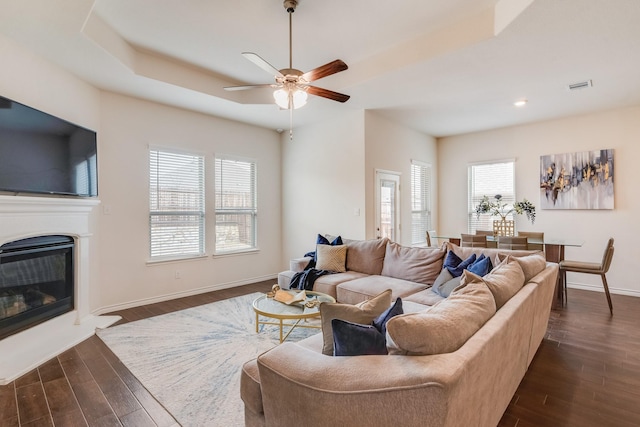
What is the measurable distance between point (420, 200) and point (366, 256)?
9.16 ft

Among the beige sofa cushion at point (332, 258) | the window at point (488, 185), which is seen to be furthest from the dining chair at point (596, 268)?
the beige sofa cushion at point (332, 258)

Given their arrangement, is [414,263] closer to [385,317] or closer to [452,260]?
[452,260]

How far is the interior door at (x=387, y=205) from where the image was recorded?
17.2 ft

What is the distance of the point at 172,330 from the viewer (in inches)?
137

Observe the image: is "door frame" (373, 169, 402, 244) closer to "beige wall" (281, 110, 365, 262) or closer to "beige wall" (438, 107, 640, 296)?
"beige wall" (281, 110, 365, 262)

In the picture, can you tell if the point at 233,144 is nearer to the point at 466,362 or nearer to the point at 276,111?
the point at 276,111

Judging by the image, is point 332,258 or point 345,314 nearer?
point 345,314

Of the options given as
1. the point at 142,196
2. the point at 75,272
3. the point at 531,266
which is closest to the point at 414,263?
the point at 531,266

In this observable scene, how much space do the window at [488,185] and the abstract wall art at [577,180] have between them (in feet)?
1.71

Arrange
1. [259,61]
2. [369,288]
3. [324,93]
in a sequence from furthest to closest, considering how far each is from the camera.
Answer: [369,288] → [324,93] → [259,61]

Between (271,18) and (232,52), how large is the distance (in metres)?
0.80

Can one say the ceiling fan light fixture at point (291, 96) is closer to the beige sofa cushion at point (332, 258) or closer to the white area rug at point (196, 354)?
the beige sofa cushion at point (332, 258)

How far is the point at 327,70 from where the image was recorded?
8.52 ft

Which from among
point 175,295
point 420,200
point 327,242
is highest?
point 420,200
